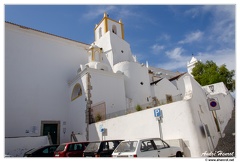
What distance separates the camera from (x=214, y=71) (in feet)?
92.5

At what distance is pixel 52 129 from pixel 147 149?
12.7 metres

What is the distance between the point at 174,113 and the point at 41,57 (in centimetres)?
1468

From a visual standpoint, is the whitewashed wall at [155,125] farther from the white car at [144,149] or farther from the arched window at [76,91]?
the arched window at [76,91]

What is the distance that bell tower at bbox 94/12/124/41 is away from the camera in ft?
78.6

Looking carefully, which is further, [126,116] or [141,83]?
[141,83]

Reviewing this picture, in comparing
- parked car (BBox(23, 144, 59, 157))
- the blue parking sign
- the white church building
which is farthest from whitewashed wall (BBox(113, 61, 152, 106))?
parked car (BBox(23, 144, 59, 157))

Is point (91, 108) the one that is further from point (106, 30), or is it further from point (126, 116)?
point (106, 30)

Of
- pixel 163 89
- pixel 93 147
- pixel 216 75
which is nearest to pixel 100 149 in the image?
pixel 93 147

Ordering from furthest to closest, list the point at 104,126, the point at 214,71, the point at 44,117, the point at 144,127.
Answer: the point at 214,71 < the point at 44,117 < the point at 104,126 < the point at 144,127

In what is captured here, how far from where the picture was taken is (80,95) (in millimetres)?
17188

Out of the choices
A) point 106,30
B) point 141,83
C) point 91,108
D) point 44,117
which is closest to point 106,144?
point 91,108

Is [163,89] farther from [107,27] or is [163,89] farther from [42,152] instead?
[42,152]

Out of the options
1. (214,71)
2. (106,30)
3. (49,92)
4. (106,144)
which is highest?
(106,30)

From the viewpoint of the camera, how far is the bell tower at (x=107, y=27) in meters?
24.0
